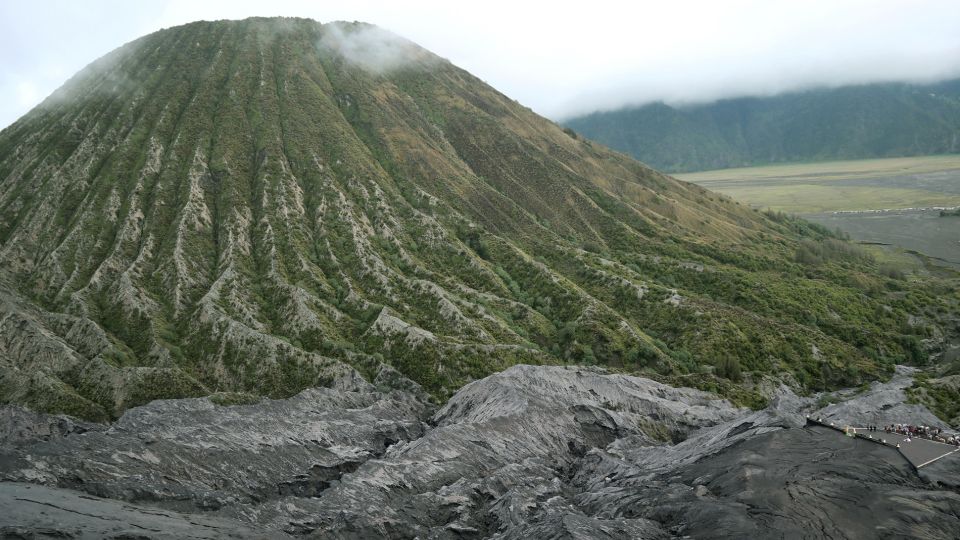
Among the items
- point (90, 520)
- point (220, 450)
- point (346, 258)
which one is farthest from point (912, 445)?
point (346, 258)

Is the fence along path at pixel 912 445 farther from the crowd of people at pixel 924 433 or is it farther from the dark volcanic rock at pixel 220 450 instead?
the dark volcanic rock at pixel 220 450

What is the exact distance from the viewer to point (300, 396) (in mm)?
75875

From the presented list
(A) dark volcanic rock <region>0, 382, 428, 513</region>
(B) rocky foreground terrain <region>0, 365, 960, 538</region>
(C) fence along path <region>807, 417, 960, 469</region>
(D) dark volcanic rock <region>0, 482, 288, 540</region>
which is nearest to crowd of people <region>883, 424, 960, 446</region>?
(C) fence along path <region>807, 417, 960, 469</region>

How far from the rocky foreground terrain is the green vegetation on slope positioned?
14.4 meters

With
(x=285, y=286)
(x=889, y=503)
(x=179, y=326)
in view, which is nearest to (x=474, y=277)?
(x=285, y=286)

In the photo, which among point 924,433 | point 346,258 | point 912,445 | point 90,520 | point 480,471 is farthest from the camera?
point 346,258

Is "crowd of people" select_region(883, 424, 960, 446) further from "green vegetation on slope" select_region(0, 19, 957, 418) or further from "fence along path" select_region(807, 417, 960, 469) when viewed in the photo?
"green vegetation on slope" select_region(0, 19, 957, 418)

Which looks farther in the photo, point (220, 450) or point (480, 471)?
point (220, 450)

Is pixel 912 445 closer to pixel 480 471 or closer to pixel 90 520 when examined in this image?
pixel 480 471

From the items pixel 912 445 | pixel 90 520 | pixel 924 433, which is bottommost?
pixel 924 433

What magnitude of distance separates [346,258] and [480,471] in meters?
70.5

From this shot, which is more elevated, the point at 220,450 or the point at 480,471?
the point at 220,450

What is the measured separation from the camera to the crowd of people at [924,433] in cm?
5257

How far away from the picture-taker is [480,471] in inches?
2312
